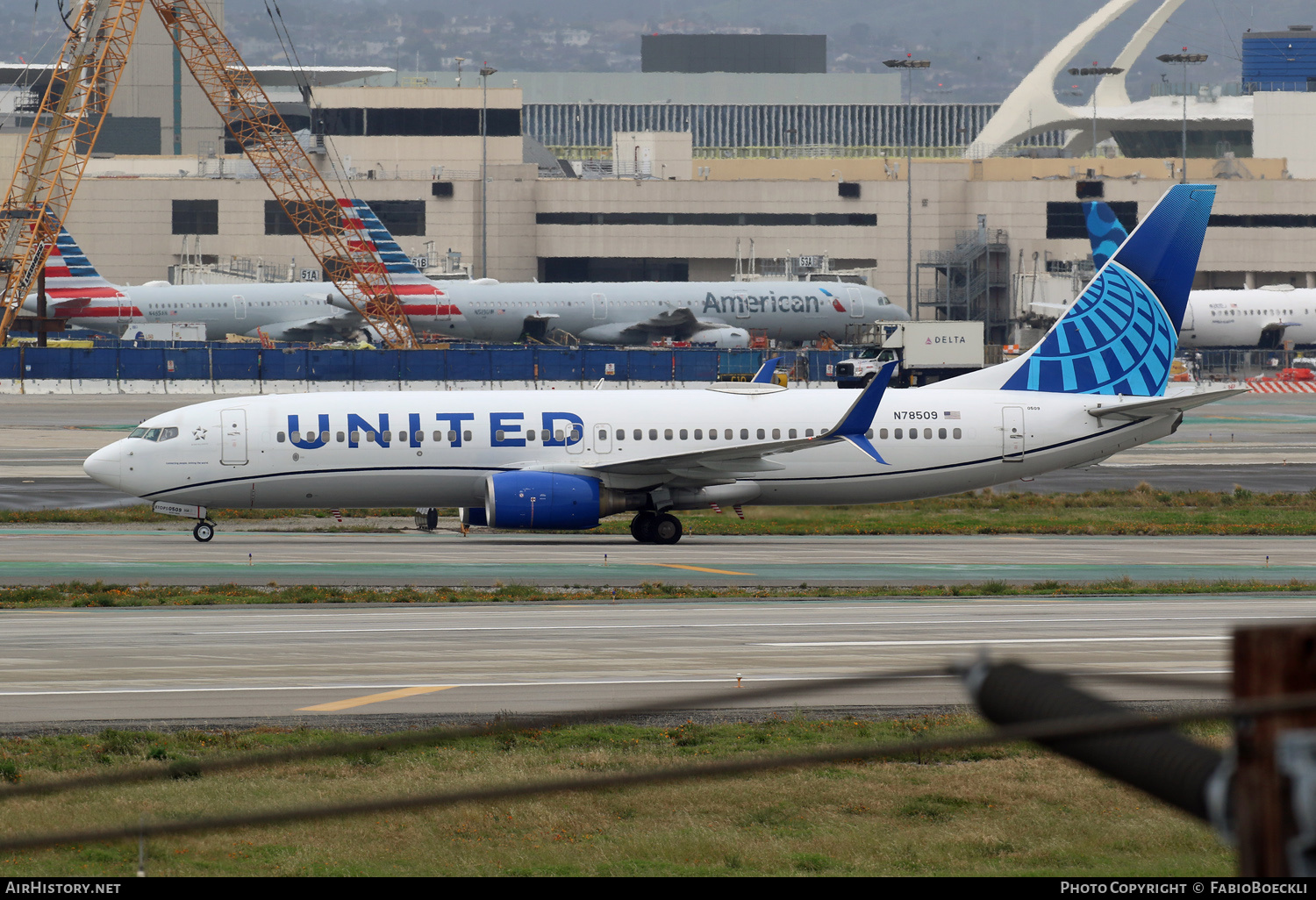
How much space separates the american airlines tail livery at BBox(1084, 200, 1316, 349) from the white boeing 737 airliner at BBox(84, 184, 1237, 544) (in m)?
70.5

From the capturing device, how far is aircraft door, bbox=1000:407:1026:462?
3644cm

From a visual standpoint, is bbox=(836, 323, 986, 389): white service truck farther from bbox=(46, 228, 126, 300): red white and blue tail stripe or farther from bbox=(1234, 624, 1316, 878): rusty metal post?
bbox=(1234, 624, 1316, 878): rusty metal post

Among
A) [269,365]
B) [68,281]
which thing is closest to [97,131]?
[68,281]

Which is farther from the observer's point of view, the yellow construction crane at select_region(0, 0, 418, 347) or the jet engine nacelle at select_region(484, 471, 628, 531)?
the yellow construction crane at select_region(0, 0, 418, 347)

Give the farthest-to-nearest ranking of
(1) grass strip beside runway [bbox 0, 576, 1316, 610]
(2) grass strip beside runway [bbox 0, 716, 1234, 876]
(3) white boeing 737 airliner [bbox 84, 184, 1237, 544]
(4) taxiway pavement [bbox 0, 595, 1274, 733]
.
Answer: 1. (3) white boeing 737 airliner [bbox 84, 184, 1237, 544]
2. (1) grass strip beside runway [bbox 0, 576, 1316, 610]
3. (4) taxiway pavement [bbox 0, 595, 1274, 733]
4. (2) grass strip beside runway [bbox 0, 716, 1234, 876]

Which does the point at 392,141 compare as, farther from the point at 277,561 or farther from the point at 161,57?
the point at 277,561

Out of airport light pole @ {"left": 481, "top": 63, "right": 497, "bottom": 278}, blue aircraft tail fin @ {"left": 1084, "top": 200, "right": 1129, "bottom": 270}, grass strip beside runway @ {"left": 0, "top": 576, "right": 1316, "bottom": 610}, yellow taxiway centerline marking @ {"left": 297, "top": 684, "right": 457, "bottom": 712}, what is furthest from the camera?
airport light pole @ {"left": 481, "top": 63, "right": 497, "bottom": 278}

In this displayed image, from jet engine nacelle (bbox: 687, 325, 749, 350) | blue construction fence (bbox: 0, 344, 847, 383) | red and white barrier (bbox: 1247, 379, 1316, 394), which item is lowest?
red and white barrier (bbox: 1247, 379, 1316, 394)

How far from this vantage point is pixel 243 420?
114ft

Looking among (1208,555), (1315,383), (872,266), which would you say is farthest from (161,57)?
(1208,555)

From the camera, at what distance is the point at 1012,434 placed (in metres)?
36.5

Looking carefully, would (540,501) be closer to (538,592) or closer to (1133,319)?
(538,592)

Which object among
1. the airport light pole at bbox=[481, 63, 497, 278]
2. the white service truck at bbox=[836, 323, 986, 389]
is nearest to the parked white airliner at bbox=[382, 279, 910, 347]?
the white service truck at bbox=[836, 323, 986, 389]
